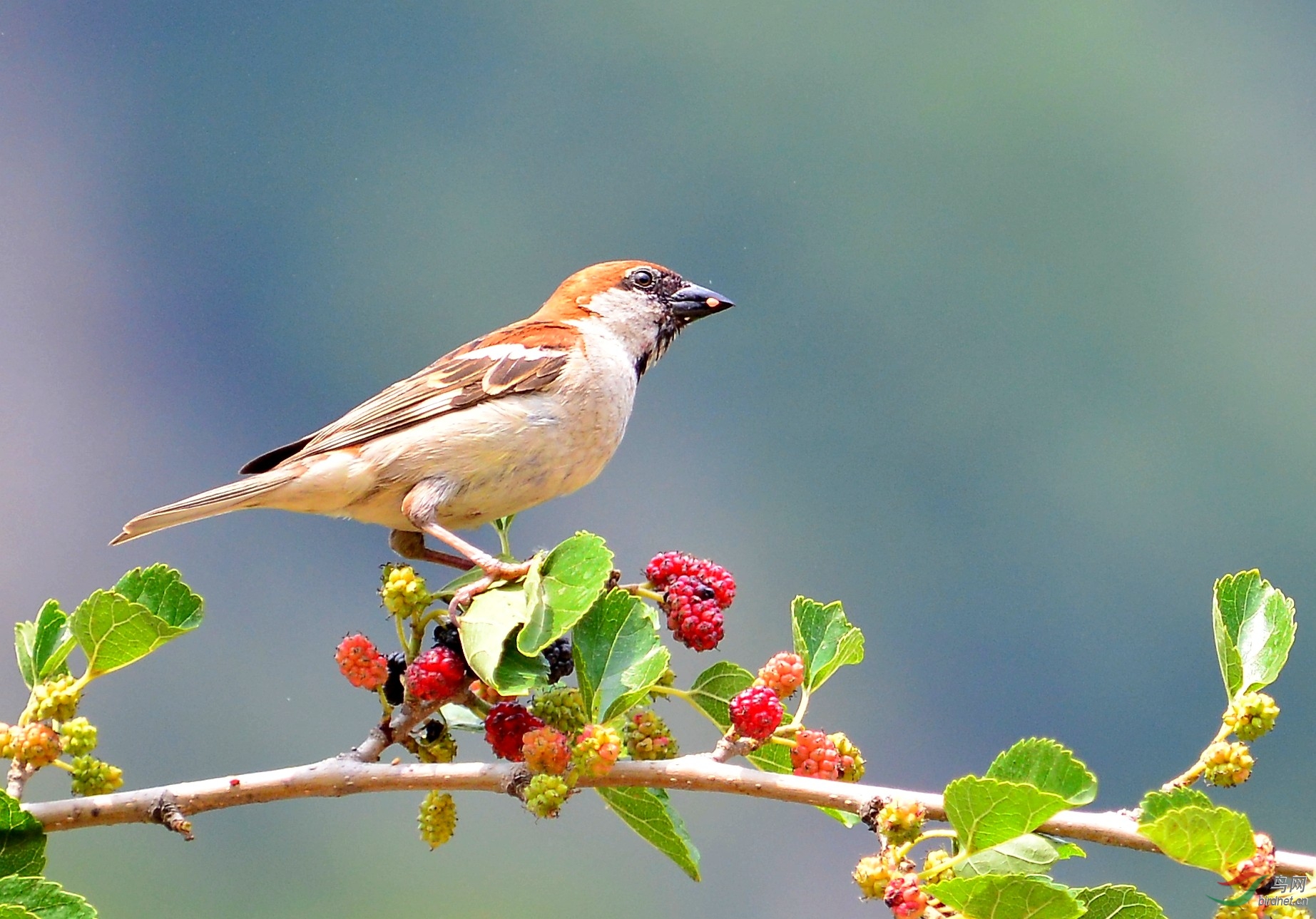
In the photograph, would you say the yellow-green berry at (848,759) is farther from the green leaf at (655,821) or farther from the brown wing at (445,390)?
the brown wing at (445,390)

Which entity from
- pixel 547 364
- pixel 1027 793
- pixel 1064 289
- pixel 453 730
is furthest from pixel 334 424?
pixel 1064 289

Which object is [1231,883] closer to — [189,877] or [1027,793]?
[1027,793]

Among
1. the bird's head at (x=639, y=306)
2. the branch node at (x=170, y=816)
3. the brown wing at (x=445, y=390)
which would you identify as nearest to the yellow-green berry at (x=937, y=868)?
the branch node at (x=170, y=816)

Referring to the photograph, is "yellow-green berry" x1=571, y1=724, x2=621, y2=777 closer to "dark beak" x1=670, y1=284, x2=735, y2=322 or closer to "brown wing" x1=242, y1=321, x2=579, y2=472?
"brown wing" x1=242, y1=321, x2=579, y2=472

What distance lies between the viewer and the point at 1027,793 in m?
1.91

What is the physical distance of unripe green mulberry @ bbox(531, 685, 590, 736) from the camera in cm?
228

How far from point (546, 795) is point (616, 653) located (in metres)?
0.32

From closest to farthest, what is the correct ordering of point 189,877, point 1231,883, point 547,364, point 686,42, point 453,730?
point 1231,883
point 453,730
point 547,364
point 189,877
point 686,42

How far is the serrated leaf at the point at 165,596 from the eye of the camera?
234 cm

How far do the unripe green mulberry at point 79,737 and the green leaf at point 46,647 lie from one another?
16 centimetres

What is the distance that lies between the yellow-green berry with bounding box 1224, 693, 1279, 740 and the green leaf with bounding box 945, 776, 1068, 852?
486 millimetres

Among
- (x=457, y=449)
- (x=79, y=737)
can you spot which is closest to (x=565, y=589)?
(x=79, y=737)

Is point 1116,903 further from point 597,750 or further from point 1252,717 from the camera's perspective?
point 597,750

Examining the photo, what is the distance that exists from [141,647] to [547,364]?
6.61 ft
